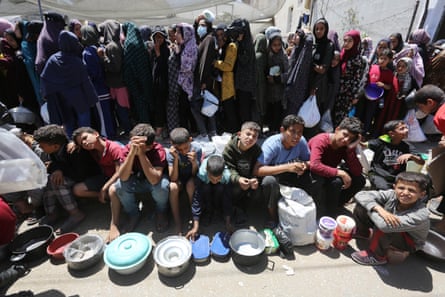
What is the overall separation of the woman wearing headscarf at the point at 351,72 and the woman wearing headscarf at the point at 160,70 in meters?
3.12

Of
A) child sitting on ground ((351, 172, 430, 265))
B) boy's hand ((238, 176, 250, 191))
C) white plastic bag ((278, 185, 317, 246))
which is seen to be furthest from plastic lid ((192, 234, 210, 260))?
child sitting on ground ((351, 172, 430, 265))

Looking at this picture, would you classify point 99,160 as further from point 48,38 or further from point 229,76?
point 229,76

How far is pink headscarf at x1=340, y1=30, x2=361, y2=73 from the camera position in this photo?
3654 mm

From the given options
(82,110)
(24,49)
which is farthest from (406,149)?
(24,49)

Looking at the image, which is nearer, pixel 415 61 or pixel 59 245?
pixel 59 245

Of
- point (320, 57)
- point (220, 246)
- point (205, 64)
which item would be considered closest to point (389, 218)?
point (220, 246)

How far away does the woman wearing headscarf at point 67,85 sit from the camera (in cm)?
306

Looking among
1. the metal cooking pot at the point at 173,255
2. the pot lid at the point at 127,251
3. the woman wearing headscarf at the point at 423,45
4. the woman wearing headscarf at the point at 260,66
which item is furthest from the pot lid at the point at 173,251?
the woman wearing headscarf at the point at 423,45

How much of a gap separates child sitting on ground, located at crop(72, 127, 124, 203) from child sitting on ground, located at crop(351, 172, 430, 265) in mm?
2593

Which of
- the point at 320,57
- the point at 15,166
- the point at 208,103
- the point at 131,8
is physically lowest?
the point at 208,103

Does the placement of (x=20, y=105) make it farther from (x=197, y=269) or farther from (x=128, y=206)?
(x=197, y=269)

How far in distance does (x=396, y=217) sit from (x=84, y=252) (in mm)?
2921

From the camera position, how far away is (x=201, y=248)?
2168 mm

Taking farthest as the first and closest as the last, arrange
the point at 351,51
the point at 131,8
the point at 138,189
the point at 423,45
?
the point at 131,8 → the point at 423,45 → the point at 351,51 → the point at 138,189
